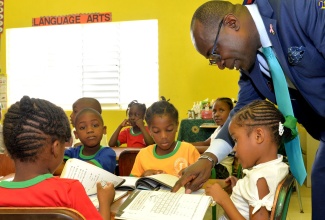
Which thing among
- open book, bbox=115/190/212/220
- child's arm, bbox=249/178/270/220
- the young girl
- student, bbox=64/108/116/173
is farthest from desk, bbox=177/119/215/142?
open book, bbox=115/190/212/220

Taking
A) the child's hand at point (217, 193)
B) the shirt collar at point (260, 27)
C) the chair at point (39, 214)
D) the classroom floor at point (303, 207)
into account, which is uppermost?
the shirt collar at point (260, 27)

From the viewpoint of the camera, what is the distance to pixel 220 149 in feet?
5.71

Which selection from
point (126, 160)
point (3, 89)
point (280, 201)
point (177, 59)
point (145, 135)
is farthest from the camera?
point (3, 89)

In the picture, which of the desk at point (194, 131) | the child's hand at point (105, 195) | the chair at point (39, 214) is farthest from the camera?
the desk at point (194, 131)

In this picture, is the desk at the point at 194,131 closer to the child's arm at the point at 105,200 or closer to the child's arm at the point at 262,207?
the child's arm at the point at 262,207

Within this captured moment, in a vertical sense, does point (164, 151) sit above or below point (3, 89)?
below

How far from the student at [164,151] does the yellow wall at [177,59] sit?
3031 millimetres

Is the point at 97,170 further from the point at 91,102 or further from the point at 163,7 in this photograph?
the point at 163,7

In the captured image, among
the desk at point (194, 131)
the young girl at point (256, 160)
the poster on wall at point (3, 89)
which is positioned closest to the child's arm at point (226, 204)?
the young girl at point (256, 160)

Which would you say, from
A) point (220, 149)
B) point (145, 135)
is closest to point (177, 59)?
point (145, 135)

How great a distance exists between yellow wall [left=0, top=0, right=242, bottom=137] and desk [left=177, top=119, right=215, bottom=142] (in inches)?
34.0

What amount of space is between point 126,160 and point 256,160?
1.15 metres

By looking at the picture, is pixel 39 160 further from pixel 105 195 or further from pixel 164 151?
pixel 164 151

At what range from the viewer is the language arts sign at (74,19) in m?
5.65
